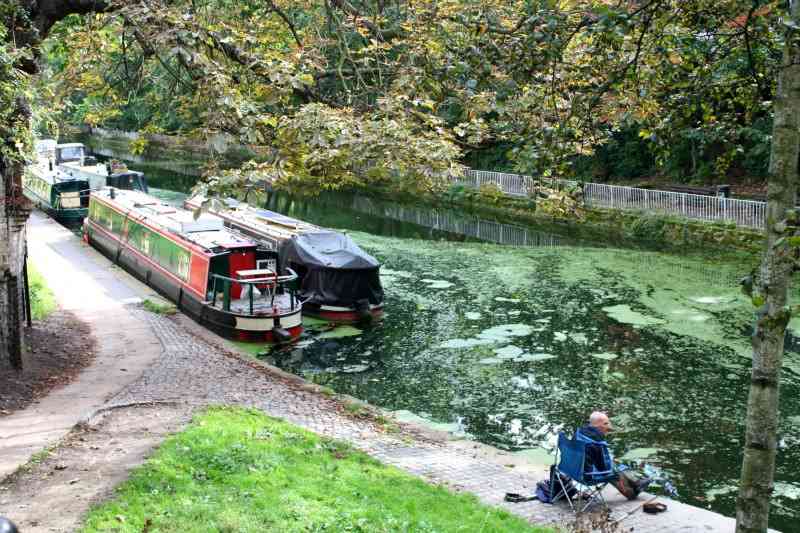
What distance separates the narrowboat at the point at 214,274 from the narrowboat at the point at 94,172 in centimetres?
715

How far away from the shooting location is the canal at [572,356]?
41.3 ft

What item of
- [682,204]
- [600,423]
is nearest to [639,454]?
[600,423]

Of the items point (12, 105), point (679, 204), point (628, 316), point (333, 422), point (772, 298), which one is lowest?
point (333, 422)

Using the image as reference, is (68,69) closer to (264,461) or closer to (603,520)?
(264,461)

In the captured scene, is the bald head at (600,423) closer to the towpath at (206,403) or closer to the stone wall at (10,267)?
the towpath at (206,403)

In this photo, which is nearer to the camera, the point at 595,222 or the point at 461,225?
the point at 595,222

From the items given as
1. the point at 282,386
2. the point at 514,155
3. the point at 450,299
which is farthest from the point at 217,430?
the point at 450,299

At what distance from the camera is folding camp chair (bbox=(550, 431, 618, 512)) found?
889 centimetres

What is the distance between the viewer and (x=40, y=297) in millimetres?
19344

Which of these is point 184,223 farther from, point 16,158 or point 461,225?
point 461,225

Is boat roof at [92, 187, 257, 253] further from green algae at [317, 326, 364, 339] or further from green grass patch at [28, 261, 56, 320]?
green grass patch at [28, 261, 56, 320]

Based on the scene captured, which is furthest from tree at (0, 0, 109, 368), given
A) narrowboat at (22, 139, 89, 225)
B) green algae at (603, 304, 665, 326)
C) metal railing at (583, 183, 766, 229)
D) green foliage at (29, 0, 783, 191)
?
narrowboat at (22, 139, 89, 225)

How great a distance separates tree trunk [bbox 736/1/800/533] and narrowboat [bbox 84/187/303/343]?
41.3ft

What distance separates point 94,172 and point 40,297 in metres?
18.1
